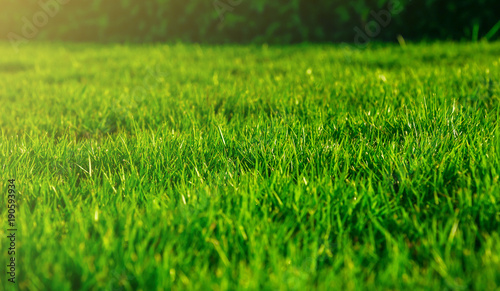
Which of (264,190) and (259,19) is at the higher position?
(259,19)

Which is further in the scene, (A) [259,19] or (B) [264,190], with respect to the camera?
(A) [259,19]

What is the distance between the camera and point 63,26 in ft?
28.6

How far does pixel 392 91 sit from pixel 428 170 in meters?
1.40

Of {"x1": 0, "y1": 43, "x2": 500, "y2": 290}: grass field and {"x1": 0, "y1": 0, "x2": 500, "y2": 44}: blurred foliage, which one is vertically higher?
{"x1": 0, "y1": 0, "x2": 500, "y2": 44}: blurred foliage

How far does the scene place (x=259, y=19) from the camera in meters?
7.15

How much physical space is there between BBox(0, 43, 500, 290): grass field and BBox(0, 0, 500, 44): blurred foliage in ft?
11.7

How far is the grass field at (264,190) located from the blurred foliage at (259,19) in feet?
11.7

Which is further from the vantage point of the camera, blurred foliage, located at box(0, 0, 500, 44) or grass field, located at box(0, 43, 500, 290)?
blurred foliage, located at box(0, 0, 500, 44)

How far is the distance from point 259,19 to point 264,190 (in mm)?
5955

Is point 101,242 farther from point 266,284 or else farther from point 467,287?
point 467,287

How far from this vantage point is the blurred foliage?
6.38 metres

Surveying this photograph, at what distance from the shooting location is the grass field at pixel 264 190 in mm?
1173

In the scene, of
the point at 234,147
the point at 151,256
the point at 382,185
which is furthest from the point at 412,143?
the point at 151,256

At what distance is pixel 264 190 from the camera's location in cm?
164
